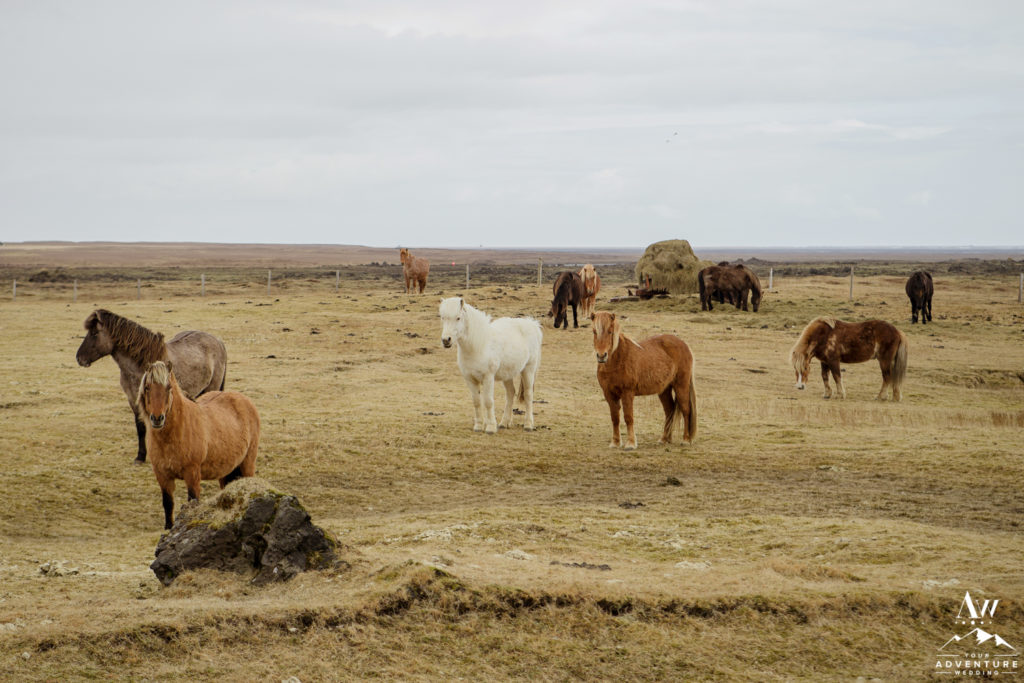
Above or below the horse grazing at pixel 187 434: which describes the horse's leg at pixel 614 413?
below

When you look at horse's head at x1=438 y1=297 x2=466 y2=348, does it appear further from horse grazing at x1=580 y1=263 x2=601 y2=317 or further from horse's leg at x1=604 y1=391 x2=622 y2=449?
horse grazing at x1=580 y1=263 x2=601 y2=317

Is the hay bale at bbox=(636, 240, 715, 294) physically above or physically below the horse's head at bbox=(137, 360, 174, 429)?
above

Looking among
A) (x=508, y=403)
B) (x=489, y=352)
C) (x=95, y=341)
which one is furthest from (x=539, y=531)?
(x=508, y=403)

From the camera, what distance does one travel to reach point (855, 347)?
17641mm

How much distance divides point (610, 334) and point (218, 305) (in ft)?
76.4

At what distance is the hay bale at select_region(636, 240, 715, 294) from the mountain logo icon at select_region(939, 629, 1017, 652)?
3145cm

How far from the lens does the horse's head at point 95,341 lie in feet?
36.0

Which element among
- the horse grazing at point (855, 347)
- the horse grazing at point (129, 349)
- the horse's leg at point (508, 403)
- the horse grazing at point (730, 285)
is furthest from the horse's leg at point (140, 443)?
the horse grazing at point (730, 285)

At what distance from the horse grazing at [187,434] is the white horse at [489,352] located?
481cm

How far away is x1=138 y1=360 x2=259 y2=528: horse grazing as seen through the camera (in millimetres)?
7539

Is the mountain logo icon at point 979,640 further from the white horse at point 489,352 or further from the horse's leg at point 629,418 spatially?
the white horse at point 489,352

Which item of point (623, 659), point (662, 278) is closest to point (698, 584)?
point (623, 659)

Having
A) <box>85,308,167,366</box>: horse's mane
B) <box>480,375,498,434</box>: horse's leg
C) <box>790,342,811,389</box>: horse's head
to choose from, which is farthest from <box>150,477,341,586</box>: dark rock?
<box>790,342,811,389</box>: horse's head

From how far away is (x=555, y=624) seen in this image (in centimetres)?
541
